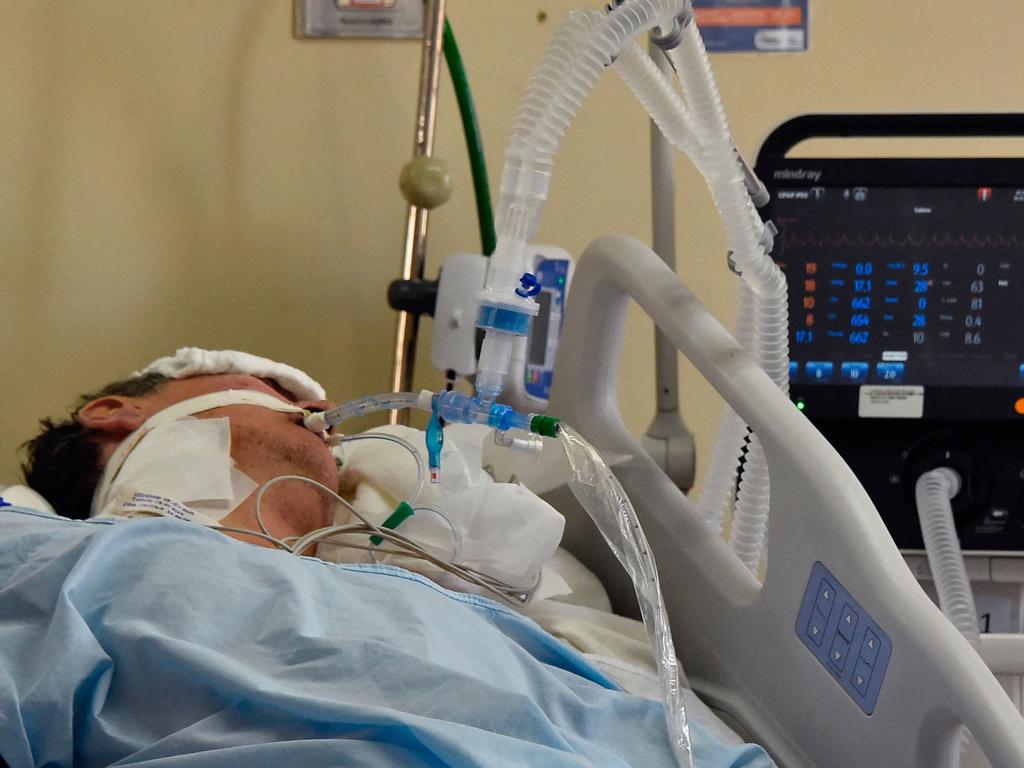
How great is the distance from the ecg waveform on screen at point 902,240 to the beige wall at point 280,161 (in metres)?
0.85

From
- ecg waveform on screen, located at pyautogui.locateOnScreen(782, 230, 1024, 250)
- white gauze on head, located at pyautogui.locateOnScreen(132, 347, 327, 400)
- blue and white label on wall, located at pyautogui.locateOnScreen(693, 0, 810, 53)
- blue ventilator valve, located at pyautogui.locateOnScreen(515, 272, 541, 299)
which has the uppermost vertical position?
blue and white label on wall, located at pyautogui.locateOnScreen(693, 0, 810, 53)

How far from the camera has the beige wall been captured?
2252 millimetres

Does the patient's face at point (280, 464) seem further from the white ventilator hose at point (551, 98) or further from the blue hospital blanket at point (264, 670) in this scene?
the white ventilator hose at point (551, 98)

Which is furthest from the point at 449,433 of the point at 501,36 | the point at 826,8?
the point at 826,8

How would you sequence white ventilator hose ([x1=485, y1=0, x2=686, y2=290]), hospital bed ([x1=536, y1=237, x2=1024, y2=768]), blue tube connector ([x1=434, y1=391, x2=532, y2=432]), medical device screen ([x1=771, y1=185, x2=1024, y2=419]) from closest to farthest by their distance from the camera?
1. hospital bed ([x1=536, y1=237, x2=1024, y2=768])
2. white ventilator hose ([x1=485, y1=0, x2=686, y2=290])
3. blue tube connector ([x1=434, y1=391, x2=532, y2=432])
4. medical device screen ([x1=771, y1=185, x2=1024, y2=419])

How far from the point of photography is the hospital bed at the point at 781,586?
0.88m

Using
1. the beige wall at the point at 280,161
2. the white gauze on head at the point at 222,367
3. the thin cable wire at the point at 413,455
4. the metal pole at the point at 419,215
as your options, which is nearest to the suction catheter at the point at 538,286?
the thin cable wire at the point at 413,455

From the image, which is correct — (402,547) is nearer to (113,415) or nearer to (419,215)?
(113,415)

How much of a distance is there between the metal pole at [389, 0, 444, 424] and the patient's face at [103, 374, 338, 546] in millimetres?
578

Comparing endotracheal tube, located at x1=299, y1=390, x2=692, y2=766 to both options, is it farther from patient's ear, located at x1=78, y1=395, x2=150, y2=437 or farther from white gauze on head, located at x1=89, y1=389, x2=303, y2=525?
patient's ear, located at x1=78, y1=395, x2=150, y2=437

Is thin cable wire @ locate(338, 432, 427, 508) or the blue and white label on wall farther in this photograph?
the blue and white label on wall

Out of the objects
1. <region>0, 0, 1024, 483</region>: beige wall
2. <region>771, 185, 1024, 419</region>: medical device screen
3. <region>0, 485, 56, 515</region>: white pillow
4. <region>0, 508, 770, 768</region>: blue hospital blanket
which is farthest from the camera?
<region>0, 0, 1024, 483</region>: beige wall

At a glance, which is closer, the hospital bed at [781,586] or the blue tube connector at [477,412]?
the hospital bed at [781,586]

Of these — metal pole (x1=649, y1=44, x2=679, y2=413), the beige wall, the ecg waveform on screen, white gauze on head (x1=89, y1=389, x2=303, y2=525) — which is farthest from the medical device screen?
the beige wall
